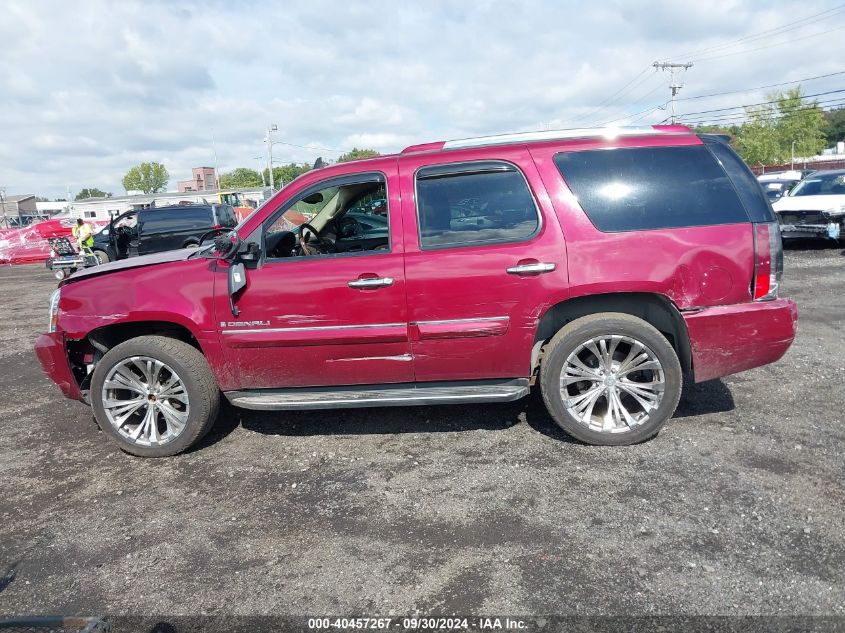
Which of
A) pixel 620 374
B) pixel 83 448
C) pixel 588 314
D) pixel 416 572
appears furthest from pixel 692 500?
pixel 83 448

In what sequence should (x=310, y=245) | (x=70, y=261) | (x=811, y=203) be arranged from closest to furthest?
(x=310, y=245) < (x=811, y=203) < (x=70, y=261)

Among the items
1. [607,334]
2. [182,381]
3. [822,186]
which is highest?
[822,186]

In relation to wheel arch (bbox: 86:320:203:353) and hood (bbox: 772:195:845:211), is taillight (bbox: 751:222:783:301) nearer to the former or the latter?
wheel arch (bbox: 86:320:203:353)

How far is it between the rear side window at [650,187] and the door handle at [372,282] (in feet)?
4.36

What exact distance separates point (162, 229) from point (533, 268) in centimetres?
1339

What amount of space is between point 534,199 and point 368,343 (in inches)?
56.4

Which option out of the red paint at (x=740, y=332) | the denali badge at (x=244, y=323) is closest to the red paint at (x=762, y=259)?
the red paint at (x=740, y=332)

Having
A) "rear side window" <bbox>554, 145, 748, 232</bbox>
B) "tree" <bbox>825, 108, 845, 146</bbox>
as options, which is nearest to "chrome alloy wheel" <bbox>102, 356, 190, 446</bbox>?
"rear side window" <bbox>554, 145, 748, 232</bbox>

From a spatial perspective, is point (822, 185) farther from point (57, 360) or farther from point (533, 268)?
point (57, 360)

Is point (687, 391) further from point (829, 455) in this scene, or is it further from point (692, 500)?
point (692, 500)

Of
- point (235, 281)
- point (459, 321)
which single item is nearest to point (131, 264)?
point (235, 281)

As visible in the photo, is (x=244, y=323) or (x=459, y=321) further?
(x=244, y=323)

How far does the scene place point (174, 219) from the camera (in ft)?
49.5

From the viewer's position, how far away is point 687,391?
493cm
